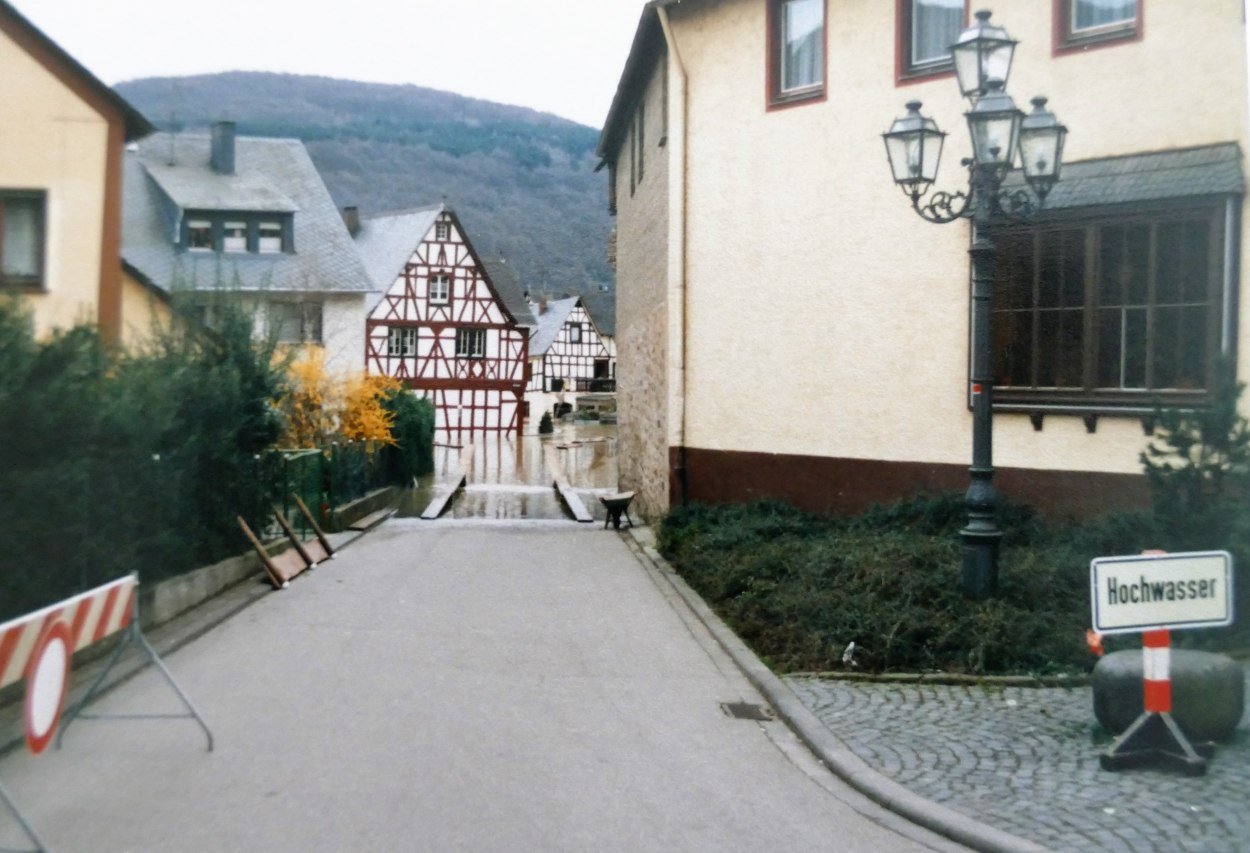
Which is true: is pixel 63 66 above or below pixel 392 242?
below

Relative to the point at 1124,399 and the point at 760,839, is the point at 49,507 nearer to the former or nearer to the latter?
the point at 760,839

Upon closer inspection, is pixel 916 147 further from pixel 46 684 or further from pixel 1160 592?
pixel 46 684

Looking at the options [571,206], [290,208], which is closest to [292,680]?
[290,208]

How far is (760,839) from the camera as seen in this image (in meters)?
5.59

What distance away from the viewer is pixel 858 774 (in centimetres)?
645

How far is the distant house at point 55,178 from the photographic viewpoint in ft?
24.2

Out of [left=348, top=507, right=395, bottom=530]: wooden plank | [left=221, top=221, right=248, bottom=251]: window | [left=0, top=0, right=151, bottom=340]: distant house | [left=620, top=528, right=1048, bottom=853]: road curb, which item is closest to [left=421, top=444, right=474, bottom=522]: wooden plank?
[left=348, top=507, right=395, bottom=530]: wooden plank

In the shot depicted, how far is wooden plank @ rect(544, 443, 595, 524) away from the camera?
904 inches

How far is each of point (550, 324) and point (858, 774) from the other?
8380 cm

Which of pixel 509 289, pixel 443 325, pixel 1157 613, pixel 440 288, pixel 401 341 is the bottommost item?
pixel 1157 613

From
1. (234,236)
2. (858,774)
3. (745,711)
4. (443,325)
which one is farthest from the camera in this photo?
(443,325)

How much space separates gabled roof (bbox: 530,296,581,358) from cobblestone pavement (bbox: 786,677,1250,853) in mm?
80127

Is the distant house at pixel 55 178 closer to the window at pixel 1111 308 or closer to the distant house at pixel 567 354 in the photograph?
the window at pixel 1111 308

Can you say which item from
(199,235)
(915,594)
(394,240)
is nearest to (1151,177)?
(915,594)
